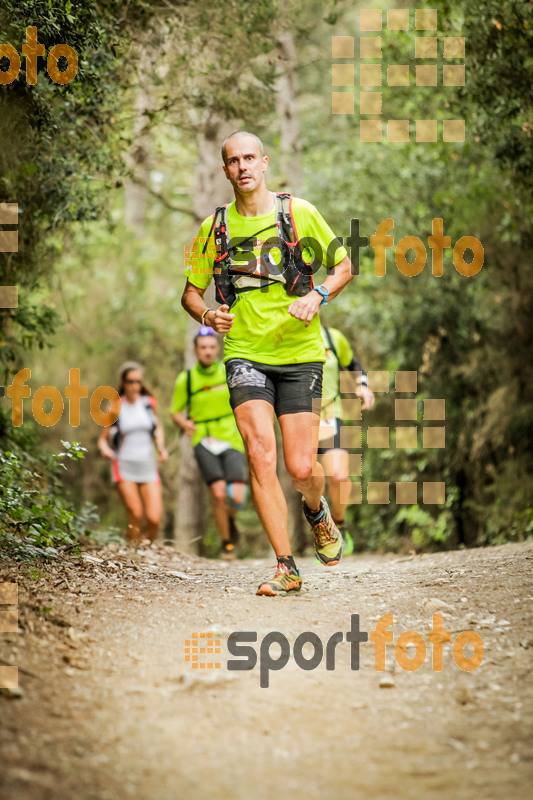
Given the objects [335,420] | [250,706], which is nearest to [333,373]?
[335,420]

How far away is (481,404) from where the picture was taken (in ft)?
40.8

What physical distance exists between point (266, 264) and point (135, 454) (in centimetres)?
462

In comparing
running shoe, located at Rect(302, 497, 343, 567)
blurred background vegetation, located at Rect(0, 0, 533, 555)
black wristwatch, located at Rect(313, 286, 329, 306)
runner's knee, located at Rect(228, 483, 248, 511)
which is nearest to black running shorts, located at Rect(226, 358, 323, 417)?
black wristwatch, located at Rect(313, 286, 329, 306)

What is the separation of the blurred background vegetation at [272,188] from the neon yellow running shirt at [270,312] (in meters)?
1.53

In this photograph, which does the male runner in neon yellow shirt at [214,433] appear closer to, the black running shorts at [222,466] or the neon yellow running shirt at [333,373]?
the black running shorts at [222,466]

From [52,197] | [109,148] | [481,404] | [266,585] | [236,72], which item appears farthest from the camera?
[481,404]

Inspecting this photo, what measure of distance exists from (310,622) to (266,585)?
0.66 metres

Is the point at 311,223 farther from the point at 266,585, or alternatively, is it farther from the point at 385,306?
the point at 385,306

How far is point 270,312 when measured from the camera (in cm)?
491

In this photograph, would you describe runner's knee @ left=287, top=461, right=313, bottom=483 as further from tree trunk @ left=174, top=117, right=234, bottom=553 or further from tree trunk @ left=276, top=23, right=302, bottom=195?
tree trunk @ left=276, top=23, right=302, bottom=195

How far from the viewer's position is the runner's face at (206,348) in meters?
8.62

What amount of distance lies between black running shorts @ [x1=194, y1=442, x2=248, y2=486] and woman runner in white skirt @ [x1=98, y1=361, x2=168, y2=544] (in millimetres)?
479

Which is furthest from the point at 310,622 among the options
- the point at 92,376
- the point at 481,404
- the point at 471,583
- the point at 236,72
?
the point at 92,376

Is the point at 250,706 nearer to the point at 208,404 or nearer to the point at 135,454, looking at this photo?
the point at 208,404
